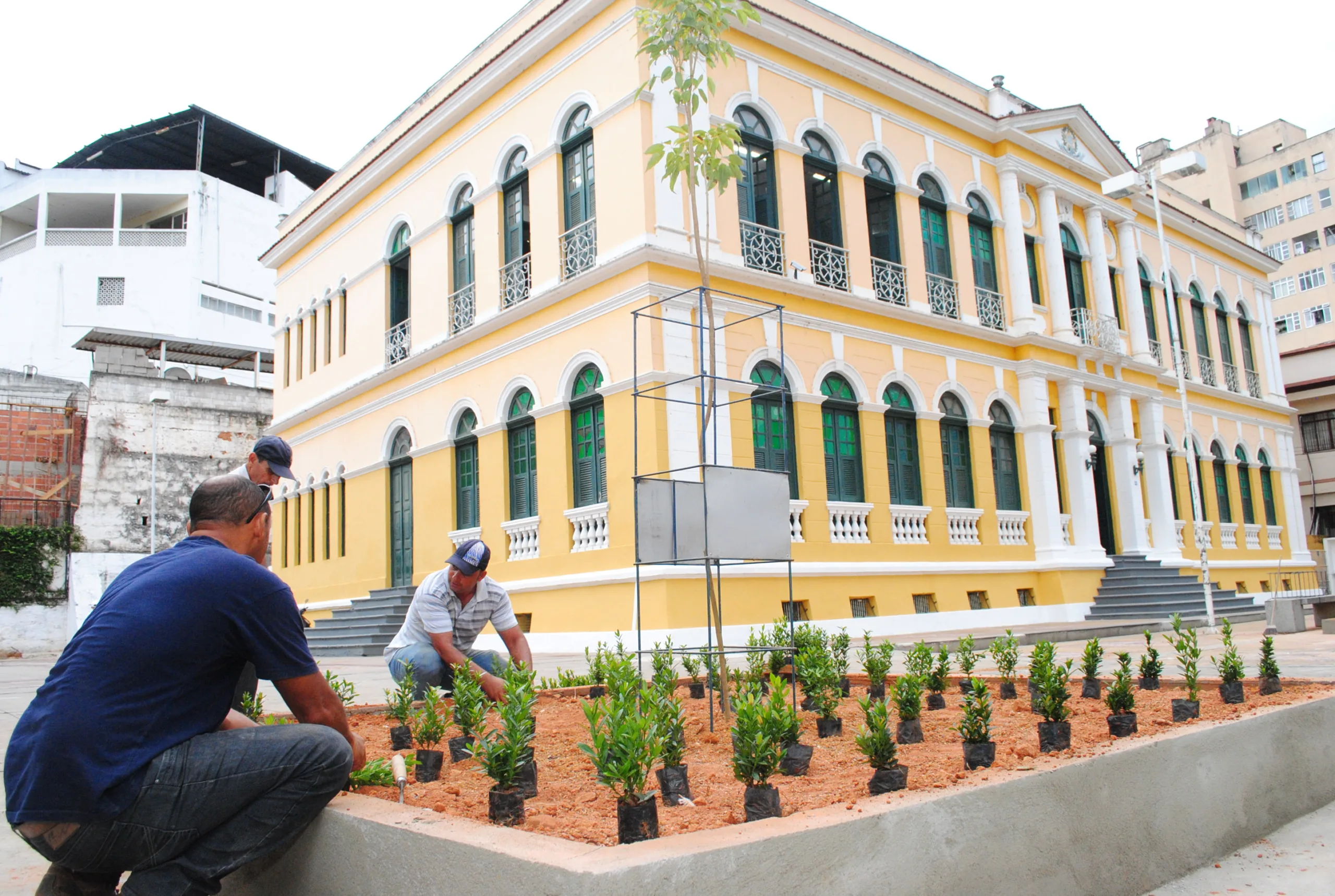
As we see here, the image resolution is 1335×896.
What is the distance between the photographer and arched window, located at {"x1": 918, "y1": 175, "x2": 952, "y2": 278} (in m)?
18.5

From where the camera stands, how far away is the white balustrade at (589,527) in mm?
14328

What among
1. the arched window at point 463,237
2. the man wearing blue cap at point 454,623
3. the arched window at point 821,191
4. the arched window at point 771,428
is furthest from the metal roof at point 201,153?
the man wearing blue cap at point 454,623

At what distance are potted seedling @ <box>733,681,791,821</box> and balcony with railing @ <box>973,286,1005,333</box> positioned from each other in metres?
16.4

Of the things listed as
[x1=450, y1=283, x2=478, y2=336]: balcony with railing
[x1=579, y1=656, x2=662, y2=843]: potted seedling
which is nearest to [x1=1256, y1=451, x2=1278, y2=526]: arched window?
[x1=450, y1=283, x2=478, y2=336]: balcony with railing

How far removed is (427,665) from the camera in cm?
636

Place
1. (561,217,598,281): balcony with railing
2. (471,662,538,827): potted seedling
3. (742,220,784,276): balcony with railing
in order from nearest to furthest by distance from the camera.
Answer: (471,662,538,827): potted seedling
(561,217,598,281): balcony with railing
(742,220,784,276): balcony with railing

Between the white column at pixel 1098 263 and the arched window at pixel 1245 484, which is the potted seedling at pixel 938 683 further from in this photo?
the arched window at pixel 1245 484

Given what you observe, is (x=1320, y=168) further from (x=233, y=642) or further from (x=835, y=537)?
(x=233, y=642)

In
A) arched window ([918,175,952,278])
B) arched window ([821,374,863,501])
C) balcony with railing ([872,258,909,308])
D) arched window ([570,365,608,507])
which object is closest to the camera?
arched window ([570,365,608,507])

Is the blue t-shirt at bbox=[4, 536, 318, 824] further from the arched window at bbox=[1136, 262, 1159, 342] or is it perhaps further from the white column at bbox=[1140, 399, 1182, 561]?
the arched window at bbox=[1136, 262, 1159, 342]

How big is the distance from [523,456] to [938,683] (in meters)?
10.9

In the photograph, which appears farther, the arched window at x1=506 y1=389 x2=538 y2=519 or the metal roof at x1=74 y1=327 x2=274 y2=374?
the metal roof at x1=74 y1=327 x2=274 y2=374

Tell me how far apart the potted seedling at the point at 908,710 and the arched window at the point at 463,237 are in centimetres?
1444

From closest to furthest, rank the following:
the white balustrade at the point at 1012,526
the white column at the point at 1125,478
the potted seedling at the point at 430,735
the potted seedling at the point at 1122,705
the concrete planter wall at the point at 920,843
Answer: the concrete planter wall at the point at 920,843 → the potted seedling at the point at 430,735 → the potted seedling at the point at 1122,705 → the white balustrade at the point at 1012,526 → the white column at the point at 1125,478
